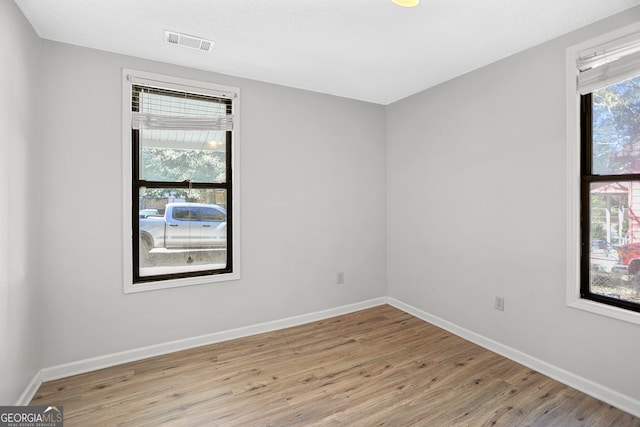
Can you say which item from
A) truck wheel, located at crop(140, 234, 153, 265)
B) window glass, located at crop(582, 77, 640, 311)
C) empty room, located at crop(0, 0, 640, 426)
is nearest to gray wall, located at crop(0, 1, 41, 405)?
empty room, located at crop(0, 0, 640, 426)

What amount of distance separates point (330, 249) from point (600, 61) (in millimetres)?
2708

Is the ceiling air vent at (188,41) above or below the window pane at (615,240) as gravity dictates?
above

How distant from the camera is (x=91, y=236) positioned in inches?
102

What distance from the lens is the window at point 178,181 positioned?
275cm

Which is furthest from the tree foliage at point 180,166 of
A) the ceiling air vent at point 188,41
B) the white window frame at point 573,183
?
the white window frame at point 573,183

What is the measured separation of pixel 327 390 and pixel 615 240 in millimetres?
2217

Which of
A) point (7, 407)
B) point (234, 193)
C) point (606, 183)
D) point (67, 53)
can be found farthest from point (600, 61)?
point (7, 407)

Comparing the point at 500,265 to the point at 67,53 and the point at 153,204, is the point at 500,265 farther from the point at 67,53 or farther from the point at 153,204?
the point at 67,53

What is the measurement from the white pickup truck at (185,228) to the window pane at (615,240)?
9.76 ft

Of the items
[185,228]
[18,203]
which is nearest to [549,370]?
[185,228]

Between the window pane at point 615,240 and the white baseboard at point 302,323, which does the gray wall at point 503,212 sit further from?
the window pane at point 615,240

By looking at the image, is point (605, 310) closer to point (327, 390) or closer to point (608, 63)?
point (608, 63)

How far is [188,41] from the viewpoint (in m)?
2.45

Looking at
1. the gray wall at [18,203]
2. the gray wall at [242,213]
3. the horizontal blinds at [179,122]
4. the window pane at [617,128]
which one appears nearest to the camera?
the gray wall at [18,203]
